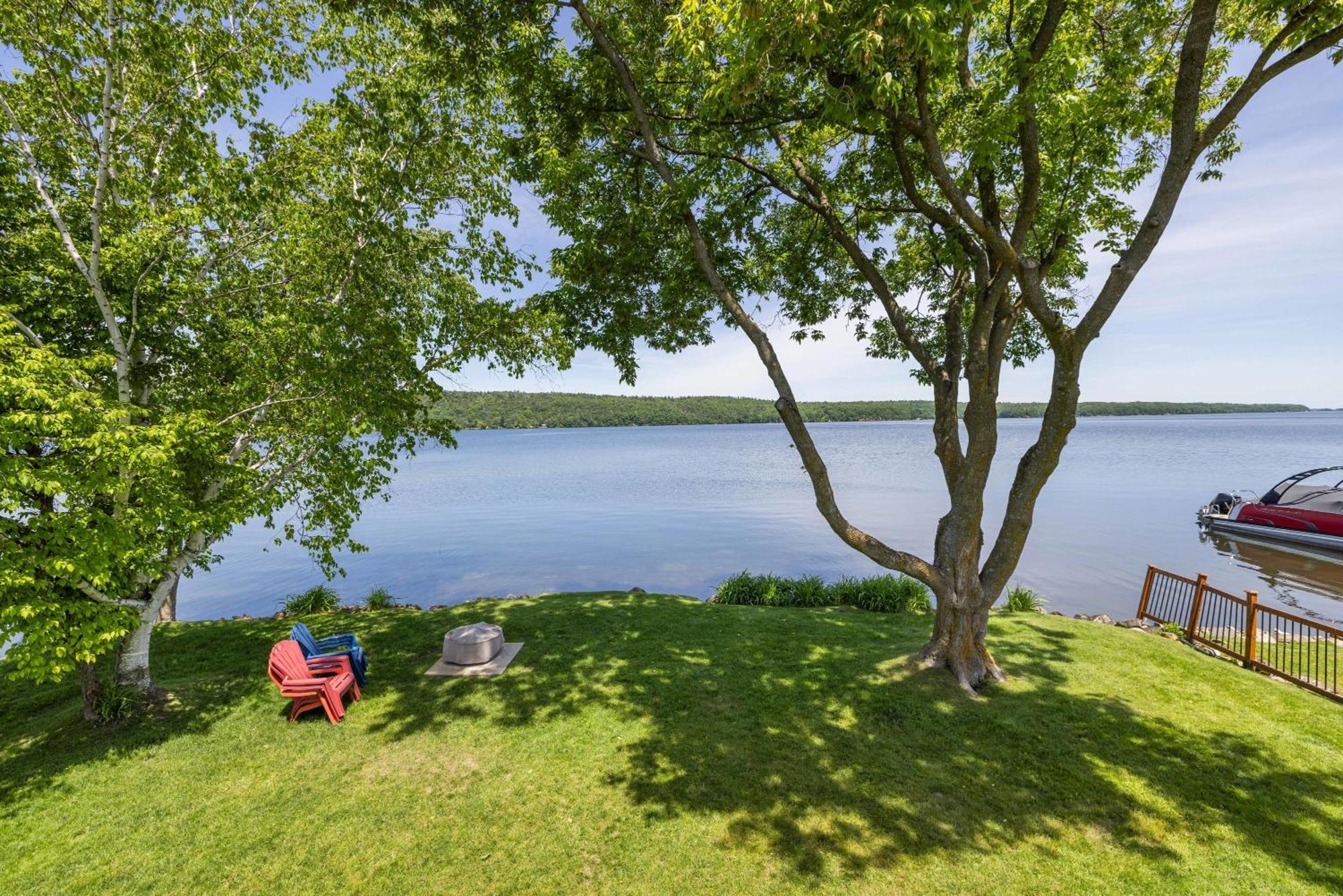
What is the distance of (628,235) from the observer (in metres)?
7.58

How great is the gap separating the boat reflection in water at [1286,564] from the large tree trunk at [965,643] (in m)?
14.9

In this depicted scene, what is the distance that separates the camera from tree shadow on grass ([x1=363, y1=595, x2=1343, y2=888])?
446 cm

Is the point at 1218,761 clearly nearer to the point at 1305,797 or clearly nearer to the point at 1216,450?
the point at 1305,797

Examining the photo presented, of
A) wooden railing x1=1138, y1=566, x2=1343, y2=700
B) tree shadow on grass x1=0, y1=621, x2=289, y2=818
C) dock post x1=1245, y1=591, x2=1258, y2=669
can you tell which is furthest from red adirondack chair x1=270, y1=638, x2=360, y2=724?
dock post x1=1245, y1=591, x2=1258, y2=669

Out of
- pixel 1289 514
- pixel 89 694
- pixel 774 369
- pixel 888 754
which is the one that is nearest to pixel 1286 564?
pixel 1289 514

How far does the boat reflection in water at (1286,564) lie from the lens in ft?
53.8

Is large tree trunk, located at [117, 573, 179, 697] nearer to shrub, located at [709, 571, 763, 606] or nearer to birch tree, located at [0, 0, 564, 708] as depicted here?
birch tree, located at [0, 0, 564, 708]

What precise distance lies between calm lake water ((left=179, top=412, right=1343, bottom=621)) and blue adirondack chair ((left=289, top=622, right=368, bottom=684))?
856cm

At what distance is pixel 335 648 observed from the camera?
7887 mm

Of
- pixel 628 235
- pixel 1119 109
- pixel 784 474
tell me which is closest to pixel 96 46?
pixel 628 235

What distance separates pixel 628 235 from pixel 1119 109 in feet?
19.9

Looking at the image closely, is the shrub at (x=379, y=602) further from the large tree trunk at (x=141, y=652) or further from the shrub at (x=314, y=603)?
the large tree trunk at (x=141, y=652)

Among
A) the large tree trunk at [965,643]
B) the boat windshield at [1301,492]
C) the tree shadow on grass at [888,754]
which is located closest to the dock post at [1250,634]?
the tree shadow on grass at [888,754]

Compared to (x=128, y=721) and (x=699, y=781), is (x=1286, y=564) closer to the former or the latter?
(x=699, y=781)
